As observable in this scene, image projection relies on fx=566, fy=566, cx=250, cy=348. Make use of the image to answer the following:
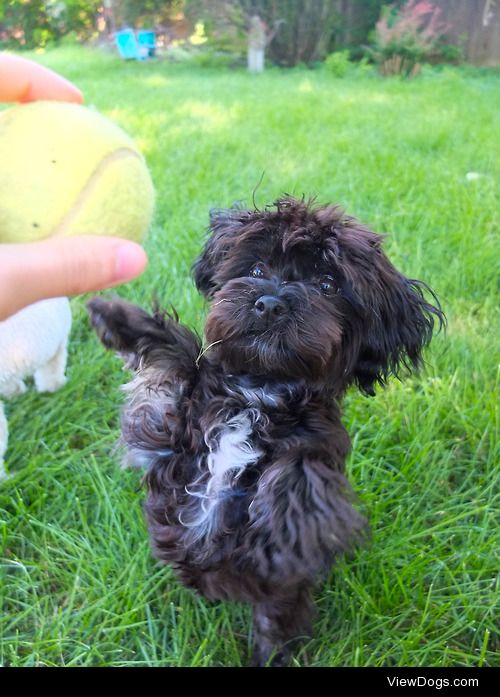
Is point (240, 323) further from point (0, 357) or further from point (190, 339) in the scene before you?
point (0, 357)

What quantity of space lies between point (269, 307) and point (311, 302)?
0.45ft

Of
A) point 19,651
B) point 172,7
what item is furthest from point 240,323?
point 172,7

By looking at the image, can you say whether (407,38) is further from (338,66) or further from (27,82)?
(27,82)

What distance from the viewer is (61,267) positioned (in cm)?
114

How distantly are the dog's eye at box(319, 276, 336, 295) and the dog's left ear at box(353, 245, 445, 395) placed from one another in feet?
0.36

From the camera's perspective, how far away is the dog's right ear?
1958mm

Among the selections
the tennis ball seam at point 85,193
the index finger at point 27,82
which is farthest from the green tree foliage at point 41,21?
the tennis ball seam at point 85,193

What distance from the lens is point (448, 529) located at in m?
1.97

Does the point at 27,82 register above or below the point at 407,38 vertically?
above

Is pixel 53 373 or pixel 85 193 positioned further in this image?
pixel 53 373

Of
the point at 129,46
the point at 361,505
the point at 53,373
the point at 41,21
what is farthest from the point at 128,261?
the point at 129,46

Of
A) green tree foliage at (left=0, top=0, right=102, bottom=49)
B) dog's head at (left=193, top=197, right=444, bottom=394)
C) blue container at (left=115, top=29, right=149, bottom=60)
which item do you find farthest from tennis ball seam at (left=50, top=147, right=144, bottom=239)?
blue container at (left=115, top=29, right=149, bottom=60)

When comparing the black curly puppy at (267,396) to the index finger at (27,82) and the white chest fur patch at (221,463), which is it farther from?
the index finger at (27,82)

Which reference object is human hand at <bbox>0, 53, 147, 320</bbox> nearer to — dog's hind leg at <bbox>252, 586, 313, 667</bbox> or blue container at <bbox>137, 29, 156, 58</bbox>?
dog's hind leg at <bbox>252, 586, 313, 667</bbox>
